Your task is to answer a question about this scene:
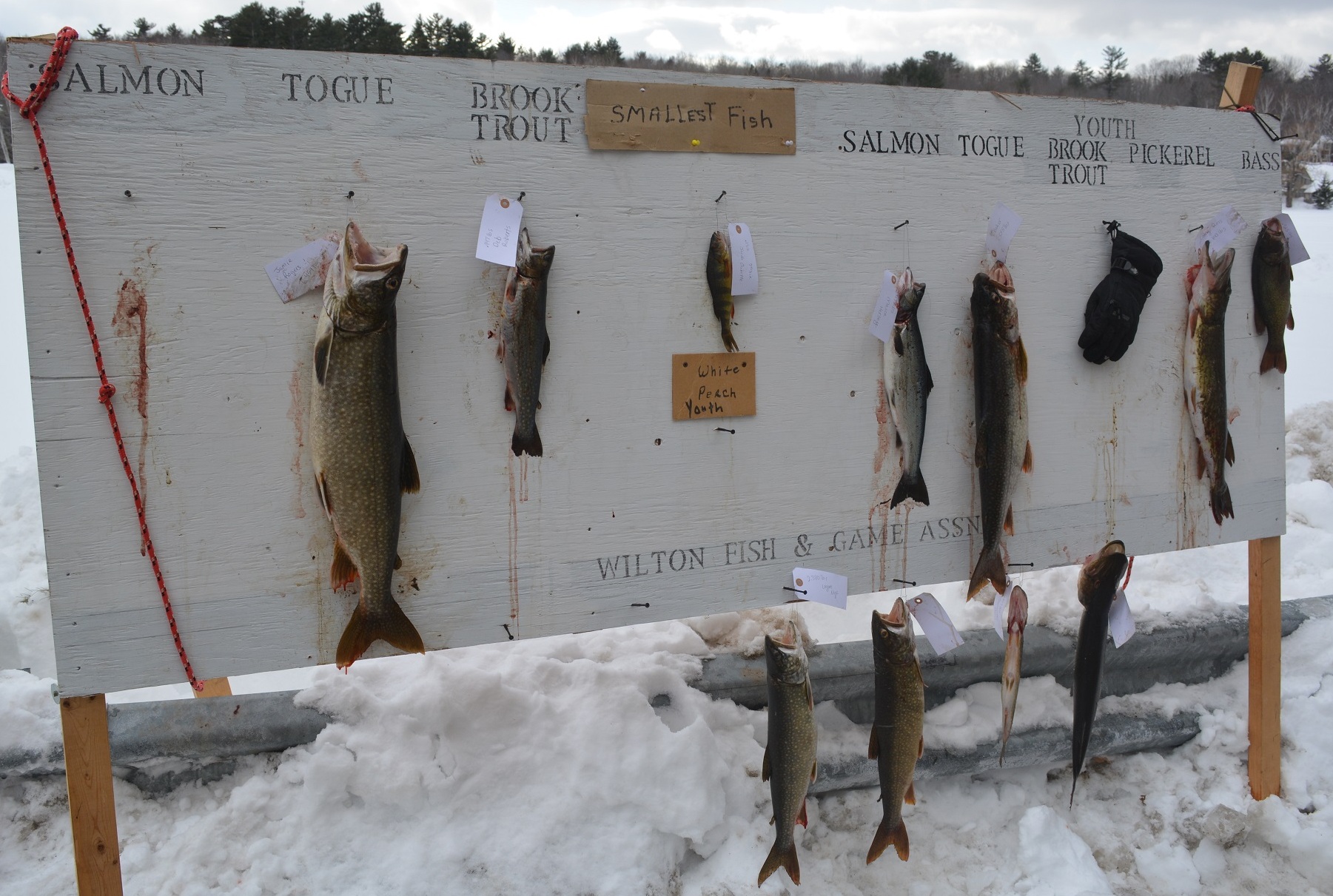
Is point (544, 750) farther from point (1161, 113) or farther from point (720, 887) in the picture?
point (1161, 113)

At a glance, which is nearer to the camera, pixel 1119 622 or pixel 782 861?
pixel 782 861

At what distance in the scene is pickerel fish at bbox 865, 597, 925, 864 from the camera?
7.70ft

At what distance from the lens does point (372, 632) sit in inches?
79.6

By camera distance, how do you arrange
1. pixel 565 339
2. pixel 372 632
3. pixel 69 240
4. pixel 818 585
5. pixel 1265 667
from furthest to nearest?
pixel 1265 667, pixel 818 585, pixel 565 339, pixel 372 632, pixel 69 240

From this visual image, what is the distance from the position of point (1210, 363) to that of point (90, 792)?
3.20 metres

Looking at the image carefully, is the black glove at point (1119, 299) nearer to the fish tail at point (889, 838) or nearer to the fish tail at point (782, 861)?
the fish tail at point (889, 838)

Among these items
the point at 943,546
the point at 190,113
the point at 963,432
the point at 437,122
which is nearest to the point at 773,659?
the point at 943,546

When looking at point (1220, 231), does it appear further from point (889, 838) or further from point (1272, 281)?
point (889, 838)

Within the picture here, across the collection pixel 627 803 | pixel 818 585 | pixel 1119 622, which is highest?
pixel 818 585

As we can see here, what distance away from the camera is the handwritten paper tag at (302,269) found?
1934 mm

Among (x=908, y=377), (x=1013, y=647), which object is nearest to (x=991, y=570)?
(x=1013, y=647)

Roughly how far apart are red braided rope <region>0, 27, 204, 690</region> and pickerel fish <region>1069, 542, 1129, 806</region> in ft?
7.74

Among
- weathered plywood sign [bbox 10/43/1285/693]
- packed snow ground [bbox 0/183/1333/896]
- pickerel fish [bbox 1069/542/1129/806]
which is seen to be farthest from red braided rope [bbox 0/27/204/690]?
pickerel fish [bbox 1069/542/1129/806]

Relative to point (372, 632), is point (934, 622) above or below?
below
